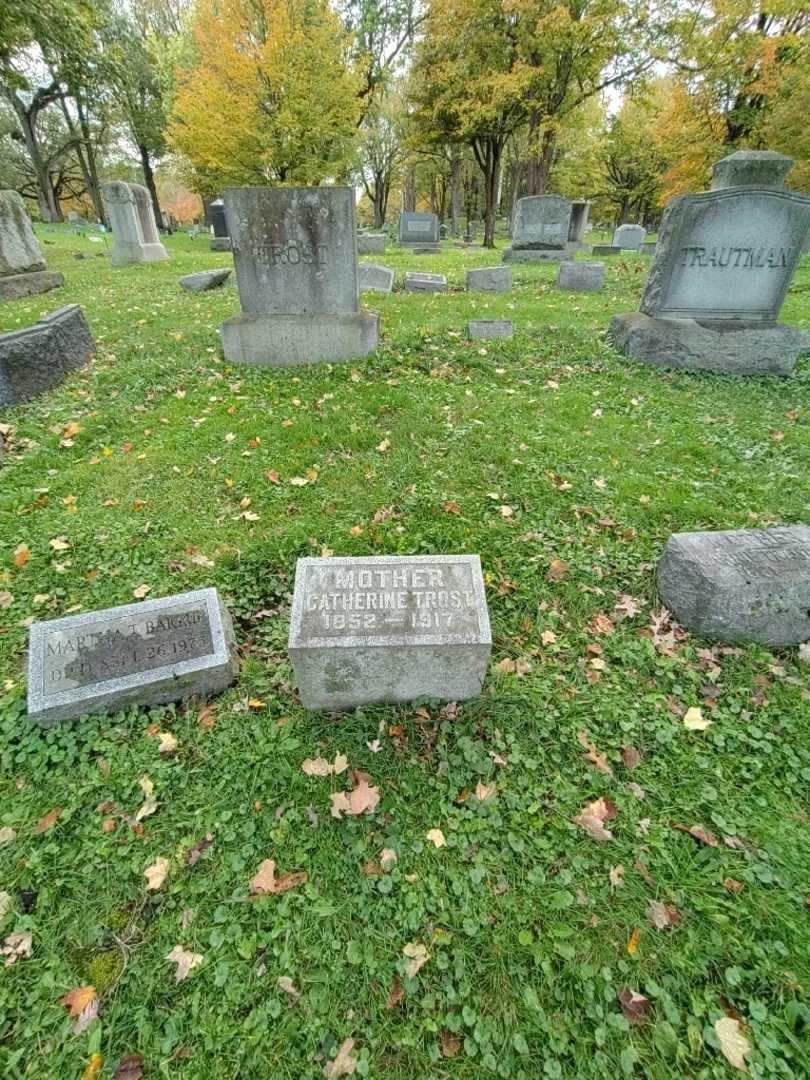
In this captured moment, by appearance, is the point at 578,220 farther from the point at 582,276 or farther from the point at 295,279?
the point at 295,279

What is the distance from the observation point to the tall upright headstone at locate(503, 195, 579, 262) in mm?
15789

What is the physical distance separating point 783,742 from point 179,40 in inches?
1354

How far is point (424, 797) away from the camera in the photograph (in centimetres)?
243

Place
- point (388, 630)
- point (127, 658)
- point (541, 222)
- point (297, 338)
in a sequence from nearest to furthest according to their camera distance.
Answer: point (388, 630) < point (127, 658) < point (297, 338) < point (541, 222)

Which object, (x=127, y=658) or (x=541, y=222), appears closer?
(x=127, y=658)

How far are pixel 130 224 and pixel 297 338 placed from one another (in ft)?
38.7

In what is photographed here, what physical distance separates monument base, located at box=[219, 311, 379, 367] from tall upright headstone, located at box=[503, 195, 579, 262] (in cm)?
1215

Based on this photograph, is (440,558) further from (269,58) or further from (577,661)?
(269,58)

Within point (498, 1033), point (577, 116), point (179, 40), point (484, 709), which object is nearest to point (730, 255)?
point (484, 709)

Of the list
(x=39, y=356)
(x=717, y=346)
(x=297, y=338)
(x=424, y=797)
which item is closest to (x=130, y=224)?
(x=39, y=356)

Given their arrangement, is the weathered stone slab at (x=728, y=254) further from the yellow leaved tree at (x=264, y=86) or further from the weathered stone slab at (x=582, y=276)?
the yellow leaved tree at (x=264, y=86)

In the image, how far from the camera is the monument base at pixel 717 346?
21.2ft

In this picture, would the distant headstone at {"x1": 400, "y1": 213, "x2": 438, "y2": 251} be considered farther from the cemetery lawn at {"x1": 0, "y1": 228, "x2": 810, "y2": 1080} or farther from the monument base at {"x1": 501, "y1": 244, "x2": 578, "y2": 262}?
the cemetery lawn at {"x1": 0, "y1": 228, "x2": 810, "y2": 1080}

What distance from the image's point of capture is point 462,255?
17891 mm
